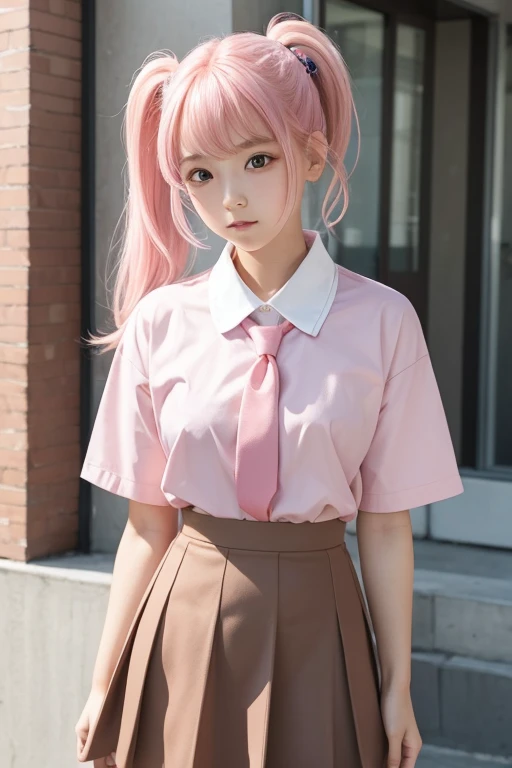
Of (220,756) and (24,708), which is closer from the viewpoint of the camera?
(220,756)

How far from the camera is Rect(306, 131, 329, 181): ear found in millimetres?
1926

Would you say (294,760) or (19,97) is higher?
(19,97)

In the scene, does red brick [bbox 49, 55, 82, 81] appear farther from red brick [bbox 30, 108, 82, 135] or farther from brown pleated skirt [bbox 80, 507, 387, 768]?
brown pleated skirt [bbox 80, 507, 387, 768]

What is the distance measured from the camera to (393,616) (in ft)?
6.39

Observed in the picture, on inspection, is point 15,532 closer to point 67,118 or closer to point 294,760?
point 67,118

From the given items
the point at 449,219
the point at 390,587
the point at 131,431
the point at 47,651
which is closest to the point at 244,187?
the point at 131,431

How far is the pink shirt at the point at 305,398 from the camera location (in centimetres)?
187

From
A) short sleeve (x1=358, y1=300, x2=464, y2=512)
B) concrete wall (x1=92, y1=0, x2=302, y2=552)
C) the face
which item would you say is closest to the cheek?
the face

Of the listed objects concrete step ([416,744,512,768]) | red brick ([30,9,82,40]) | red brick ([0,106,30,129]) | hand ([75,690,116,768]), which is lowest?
concrete step ([416,744,512,768])

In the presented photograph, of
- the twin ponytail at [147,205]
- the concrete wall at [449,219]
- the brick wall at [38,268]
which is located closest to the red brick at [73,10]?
the brick wall at [38,268]

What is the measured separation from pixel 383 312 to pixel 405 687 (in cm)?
66

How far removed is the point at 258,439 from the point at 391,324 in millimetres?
304

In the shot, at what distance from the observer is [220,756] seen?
1.94 metres

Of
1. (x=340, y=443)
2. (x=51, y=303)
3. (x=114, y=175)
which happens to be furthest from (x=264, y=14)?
(x=340, y=443)
